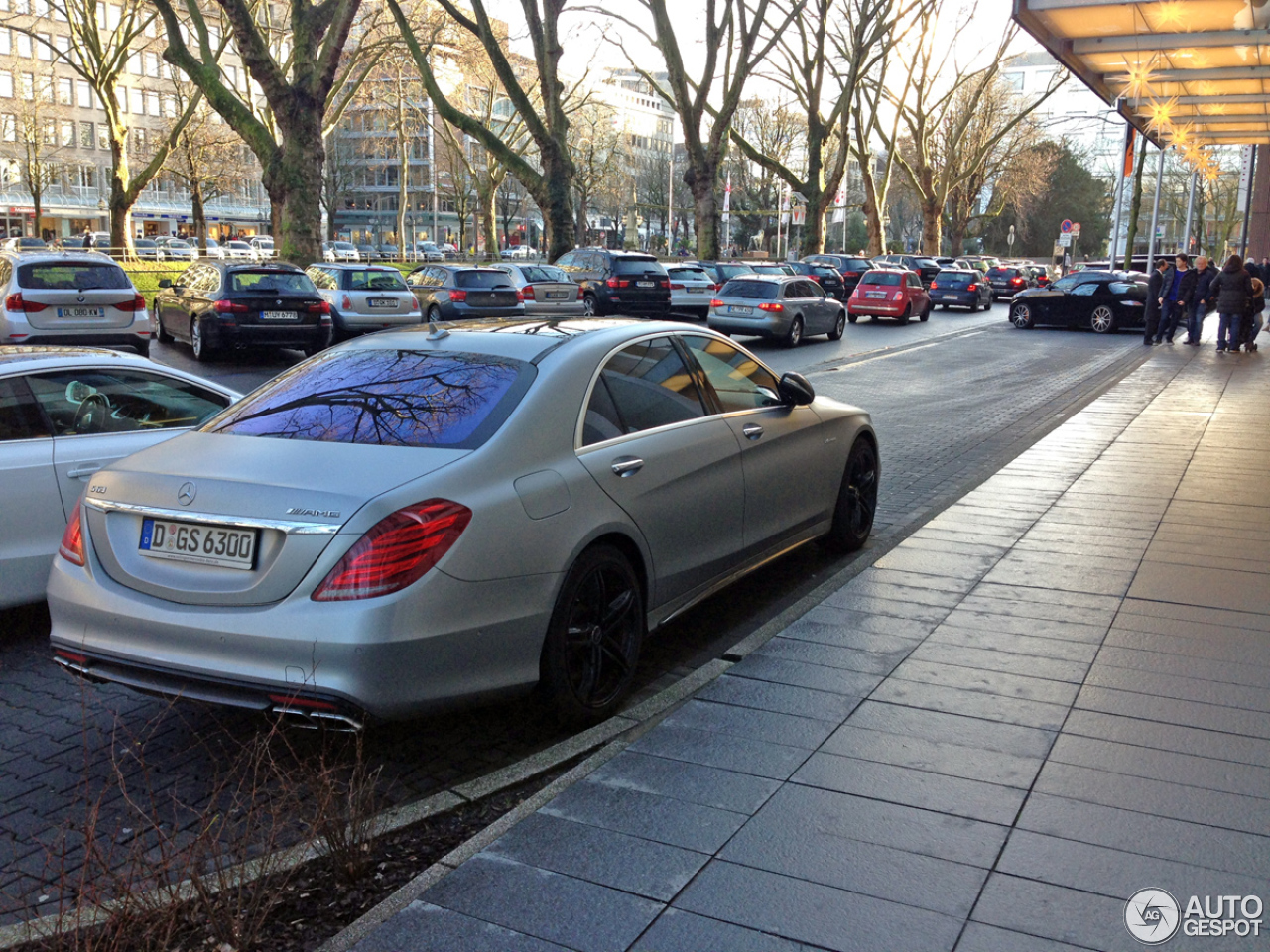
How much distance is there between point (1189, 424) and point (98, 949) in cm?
1246

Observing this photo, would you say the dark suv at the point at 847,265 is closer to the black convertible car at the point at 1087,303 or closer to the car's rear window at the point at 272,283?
the black convertible car at the point at 1087,303

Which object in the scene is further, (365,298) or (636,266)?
(636,266)

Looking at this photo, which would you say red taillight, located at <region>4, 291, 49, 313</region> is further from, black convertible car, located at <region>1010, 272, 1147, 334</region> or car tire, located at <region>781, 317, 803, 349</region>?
black convertible car, located at <region>1010, 272, 1147, 334</region>

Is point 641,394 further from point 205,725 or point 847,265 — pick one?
point 847,265

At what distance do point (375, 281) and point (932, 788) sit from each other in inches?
802

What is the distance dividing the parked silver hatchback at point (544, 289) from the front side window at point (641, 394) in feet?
66.0

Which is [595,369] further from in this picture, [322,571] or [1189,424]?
[1189,424]

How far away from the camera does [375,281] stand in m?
22.7

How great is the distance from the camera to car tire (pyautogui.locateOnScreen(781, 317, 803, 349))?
24.5 m

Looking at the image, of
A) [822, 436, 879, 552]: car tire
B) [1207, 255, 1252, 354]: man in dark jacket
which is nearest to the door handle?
[822, 436, 879, 552]: car tire

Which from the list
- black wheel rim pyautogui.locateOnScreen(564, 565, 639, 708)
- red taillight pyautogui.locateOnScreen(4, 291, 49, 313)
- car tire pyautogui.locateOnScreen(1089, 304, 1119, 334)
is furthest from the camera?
car tire pyautogui.locateOnScreen(1089, 304, 1119, 334)

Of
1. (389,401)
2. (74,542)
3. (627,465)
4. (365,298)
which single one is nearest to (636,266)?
(365,298)

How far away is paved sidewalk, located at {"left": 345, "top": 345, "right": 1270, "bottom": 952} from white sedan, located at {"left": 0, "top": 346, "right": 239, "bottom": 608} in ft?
10.6

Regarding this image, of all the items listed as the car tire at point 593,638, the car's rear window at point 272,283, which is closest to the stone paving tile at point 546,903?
the car tire at point 593,638
